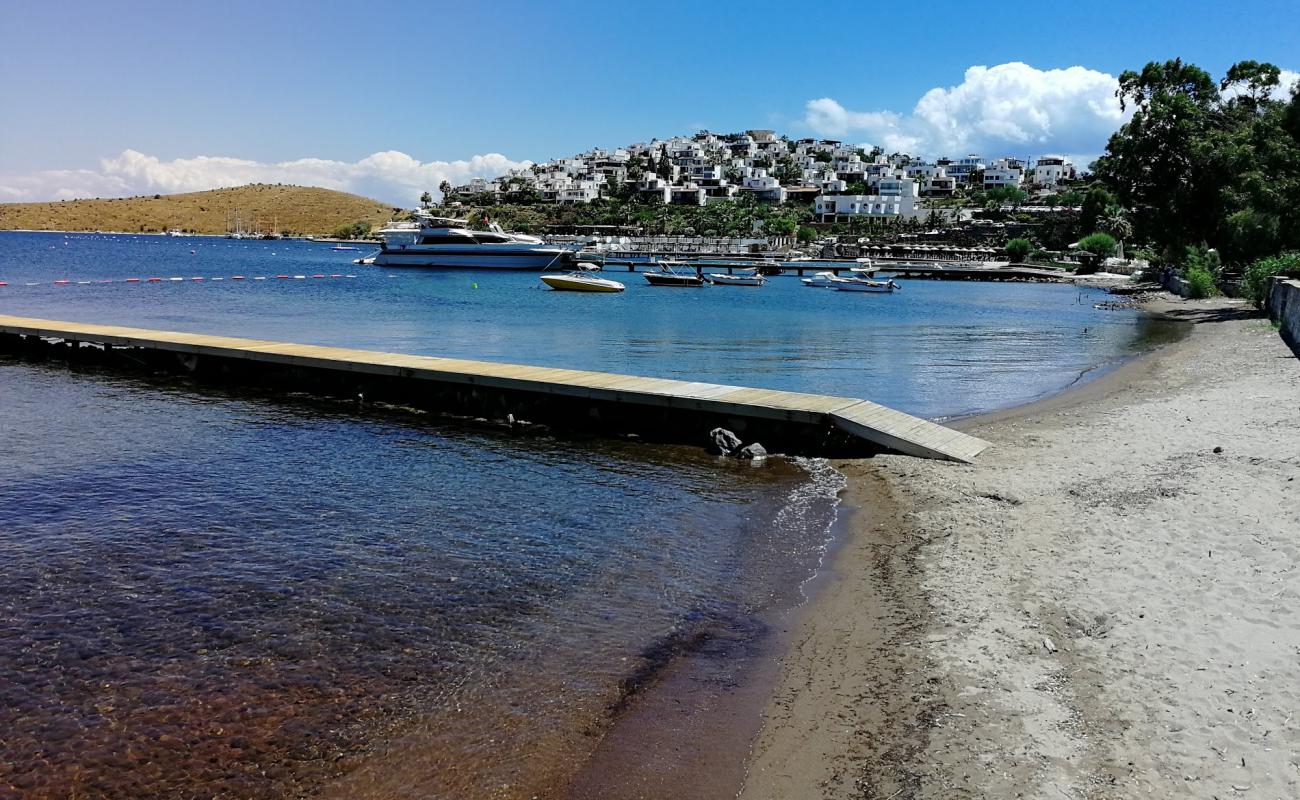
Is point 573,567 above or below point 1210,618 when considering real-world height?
below

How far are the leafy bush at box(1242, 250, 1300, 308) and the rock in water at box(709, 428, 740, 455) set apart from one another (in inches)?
1265

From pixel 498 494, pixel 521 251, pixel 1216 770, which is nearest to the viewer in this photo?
pixel 1216 770

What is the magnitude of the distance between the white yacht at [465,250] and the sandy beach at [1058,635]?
2984 inches

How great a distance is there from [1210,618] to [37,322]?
98.9 ft

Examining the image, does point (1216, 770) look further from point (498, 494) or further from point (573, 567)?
point (498, 494)

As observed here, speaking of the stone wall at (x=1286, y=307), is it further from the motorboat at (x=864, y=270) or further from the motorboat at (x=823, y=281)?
the motorboat at (x=864, y=270)

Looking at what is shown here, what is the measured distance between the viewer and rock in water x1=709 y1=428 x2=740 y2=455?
50.6 ft

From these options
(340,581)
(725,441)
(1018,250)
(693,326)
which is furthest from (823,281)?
(340,581)

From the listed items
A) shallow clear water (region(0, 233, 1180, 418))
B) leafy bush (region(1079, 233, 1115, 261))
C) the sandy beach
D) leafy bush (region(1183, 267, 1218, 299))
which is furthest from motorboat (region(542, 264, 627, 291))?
leafy bush (region(1079, 233, 1115, 261))

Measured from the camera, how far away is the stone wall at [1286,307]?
25539mm

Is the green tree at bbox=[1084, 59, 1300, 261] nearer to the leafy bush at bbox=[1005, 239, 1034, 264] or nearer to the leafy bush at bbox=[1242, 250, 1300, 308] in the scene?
the leafy bush at bbox=[1242, 250, 1300, 308]

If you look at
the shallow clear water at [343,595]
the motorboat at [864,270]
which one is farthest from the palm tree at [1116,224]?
the shallow clear water at [343,595]

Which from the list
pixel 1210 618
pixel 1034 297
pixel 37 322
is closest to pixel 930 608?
pixel 1210 618

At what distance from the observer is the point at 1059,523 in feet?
34.5
